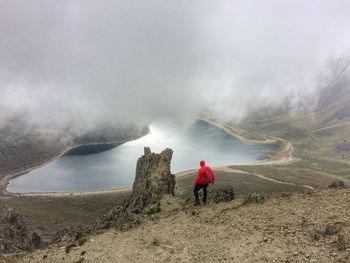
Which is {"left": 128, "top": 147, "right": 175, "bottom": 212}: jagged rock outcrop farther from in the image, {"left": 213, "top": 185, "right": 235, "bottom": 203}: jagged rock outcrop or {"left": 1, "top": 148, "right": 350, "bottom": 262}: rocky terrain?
{"left": 1, "top": 148, "right": 350, "bottom": 262}: rocky terrain

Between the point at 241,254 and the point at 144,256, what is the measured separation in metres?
6.66

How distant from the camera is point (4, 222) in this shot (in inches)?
2606

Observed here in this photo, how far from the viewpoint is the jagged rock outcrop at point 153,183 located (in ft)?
192

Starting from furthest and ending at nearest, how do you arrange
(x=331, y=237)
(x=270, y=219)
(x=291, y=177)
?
1. (x=291, y=177)
2. (x=270, y=219)
3. (x=331, y=237)

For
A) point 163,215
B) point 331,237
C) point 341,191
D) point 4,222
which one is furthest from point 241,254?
point 4,222

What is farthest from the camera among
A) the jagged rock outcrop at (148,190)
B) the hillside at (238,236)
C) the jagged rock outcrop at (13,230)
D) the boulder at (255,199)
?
the jagged rock outcrop at (13,230)

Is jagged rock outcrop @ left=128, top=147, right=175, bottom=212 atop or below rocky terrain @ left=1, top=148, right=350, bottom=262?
atop

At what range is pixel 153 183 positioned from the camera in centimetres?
6194

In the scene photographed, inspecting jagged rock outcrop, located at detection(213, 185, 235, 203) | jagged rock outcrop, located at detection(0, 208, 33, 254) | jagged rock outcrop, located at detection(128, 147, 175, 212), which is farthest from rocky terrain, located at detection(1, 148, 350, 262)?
jagged rock outcrop, located at detection(0, 208, 33, 254)

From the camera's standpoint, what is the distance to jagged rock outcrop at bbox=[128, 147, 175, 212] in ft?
192

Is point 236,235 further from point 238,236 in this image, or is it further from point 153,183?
point 153,183

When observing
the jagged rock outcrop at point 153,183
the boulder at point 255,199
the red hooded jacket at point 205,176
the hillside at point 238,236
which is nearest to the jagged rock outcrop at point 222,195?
the hillside at point 238,236

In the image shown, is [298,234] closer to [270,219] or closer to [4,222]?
[270,219]

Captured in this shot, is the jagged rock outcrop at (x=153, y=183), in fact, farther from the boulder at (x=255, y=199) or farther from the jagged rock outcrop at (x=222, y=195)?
the boulder at (x=255, y=199)
